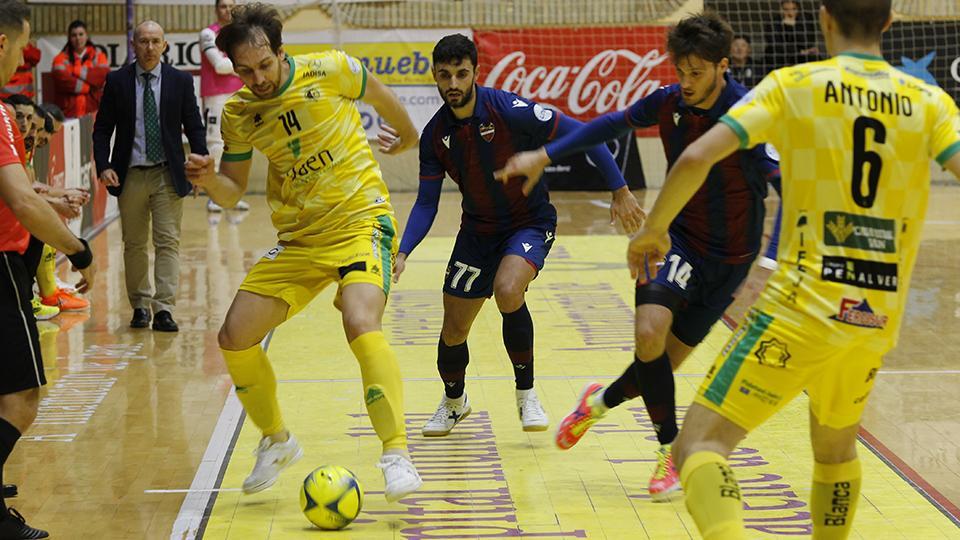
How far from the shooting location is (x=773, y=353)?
13.0ft

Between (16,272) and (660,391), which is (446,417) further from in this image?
(16,272)

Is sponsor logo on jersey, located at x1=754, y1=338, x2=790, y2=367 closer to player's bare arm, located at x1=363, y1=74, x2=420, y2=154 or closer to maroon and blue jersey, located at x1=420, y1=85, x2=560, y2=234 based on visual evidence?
player's bare arm, located at x1=363, y1=74, x2=420, y2=154

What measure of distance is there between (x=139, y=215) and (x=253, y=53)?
441cm

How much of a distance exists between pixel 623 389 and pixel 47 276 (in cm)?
577

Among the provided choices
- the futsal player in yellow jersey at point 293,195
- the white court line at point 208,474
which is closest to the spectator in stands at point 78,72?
the white court line at point 208,474

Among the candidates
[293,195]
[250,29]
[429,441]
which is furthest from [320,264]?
[429,441]

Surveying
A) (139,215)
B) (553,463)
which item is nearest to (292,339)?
(139,215)

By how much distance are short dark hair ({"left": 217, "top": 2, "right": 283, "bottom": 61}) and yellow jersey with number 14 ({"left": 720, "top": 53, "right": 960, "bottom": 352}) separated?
2.53 m

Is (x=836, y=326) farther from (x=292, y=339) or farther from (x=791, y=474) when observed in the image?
(x=292, y=339)

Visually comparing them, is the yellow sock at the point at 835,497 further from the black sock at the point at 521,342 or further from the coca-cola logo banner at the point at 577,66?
the coca-cola logo banner at the point at 577,66

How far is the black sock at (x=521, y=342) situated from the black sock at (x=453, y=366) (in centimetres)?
25

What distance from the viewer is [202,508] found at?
5777mm

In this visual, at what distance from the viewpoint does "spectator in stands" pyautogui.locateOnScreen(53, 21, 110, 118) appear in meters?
16.9

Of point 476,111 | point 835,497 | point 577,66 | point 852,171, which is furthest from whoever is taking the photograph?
point 577,66
